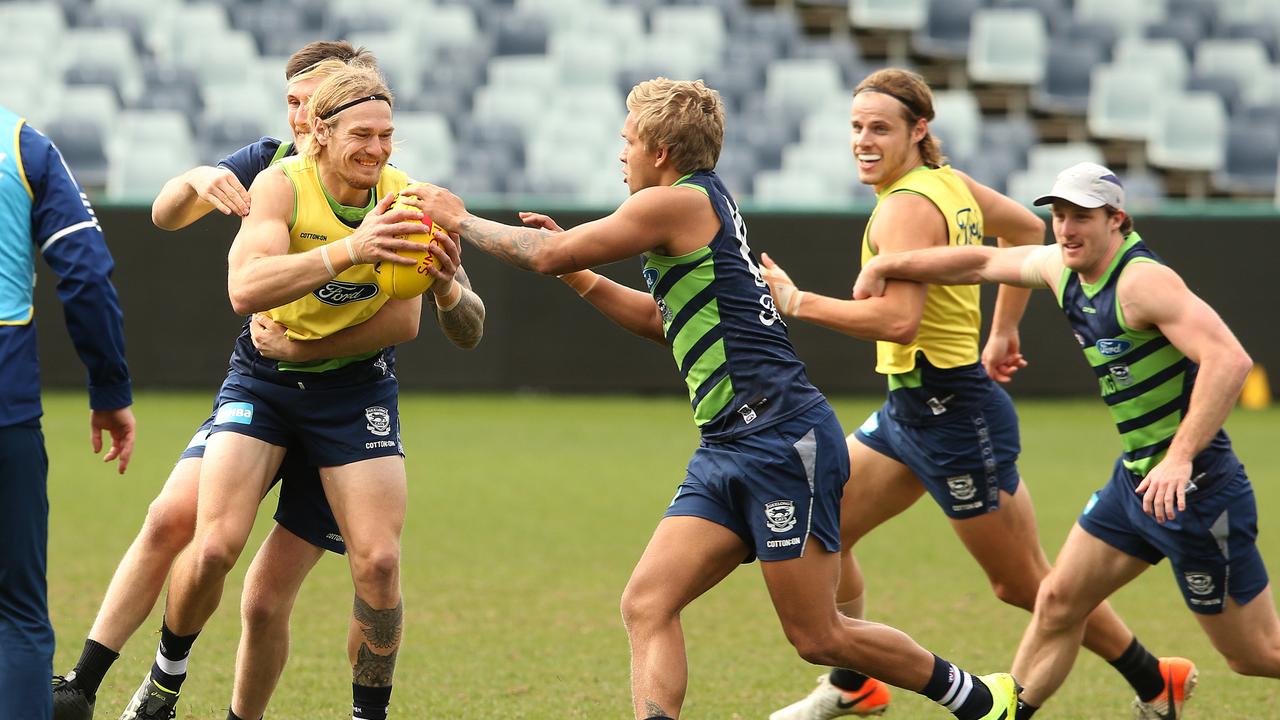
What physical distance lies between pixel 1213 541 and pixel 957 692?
1103mm

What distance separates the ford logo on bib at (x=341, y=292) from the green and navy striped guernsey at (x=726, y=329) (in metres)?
1.02

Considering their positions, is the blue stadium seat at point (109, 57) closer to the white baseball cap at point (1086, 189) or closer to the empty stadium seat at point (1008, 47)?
the empty stadium seat at point (1008, 47)

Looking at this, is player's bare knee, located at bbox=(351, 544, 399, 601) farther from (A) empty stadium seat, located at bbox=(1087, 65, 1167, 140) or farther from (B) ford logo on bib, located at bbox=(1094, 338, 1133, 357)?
(A) empty stadium seat, located at bbox=(1087, 65, 1167, 140)

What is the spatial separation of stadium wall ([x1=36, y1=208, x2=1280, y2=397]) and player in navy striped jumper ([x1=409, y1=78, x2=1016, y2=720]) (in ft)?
35.7

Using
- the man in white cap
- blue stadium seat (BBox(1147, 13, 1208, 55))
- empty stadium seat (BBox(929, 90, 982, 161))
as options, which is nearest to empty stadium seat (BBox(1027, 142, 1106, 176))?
empty stadium seat (BBox(929, 90, 982, 161))

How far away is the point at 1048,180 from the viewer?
734 inches

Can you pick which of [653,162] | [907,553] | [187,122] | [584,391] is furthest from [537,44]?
[653,162]

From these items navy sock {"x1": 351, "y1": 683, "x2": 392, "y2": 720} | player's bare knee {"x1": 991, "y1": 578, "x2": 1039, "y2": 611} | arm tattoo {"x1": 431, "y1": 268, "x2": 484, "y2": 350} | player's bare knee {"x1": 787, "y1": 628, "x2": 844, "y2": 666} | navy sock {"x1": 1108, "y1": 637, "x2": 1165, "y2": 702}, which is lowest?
navy sock {"x1": 1108, "y1": 637, "x2": 1165, "y2": 702}

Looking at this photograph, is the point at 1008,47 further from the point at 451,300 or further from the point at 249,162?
the point at 451,300

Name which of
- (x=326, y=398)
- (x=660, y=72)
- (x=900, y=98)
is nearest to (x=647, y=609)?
(x=326, y=398)

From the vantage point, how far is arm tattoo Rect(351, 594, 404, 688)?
16.8 ft

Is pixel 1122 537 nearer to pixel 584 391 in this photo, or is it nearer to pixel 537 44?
pixel 584 391

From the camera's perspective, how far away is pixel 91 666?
5156mm

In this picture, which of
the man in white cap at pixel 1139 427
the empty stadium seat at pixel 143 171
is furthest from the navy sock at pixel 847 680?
the empty stadium seat at pixel 143 171
